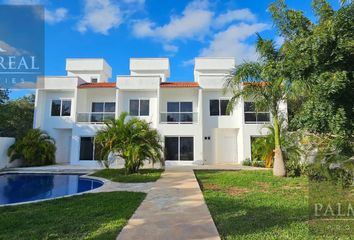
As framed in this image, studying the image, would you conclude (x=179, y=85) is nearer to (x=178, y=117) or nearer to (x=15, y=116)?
(x=178, y=117)

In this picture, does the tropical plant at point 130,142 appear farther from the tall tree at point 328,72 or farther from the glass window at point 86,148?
the tall tree at point 328,72

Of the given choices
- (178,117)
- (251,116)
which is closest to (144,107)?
(178,117)

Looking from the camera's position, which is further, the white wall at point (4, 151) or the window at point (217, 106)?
the window at point (217, 106)

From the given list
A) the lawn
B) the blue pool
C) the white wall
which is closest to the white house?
the white wall

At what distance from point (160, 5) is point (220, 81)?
8285 mm

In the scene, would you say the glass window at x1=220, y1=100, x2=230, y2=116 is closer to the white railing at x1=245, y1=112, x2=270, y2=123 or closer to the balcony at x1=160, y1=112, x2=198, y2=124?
the white railing at x1=245, y1=112, x2=270, y2=123

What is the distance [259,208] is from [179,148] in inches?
638

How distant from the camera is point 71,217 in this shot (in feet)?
23.0

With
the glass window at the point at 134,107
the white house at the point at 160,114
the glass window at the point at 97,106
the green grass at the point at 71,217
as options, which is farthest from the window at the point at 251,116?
the green grass at the point at 71,217

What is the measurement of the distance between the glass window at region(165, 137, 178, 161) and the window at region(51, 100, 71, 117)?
9821 mm

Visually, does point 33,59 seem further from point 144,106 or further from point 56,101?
point 144,106

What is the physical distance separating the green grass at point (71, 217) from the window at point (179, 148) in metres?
14.0

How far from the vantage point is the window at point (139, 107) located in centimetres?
2550

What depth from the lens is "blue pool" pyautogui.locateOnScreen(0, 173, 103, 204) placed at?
11.2 metres
